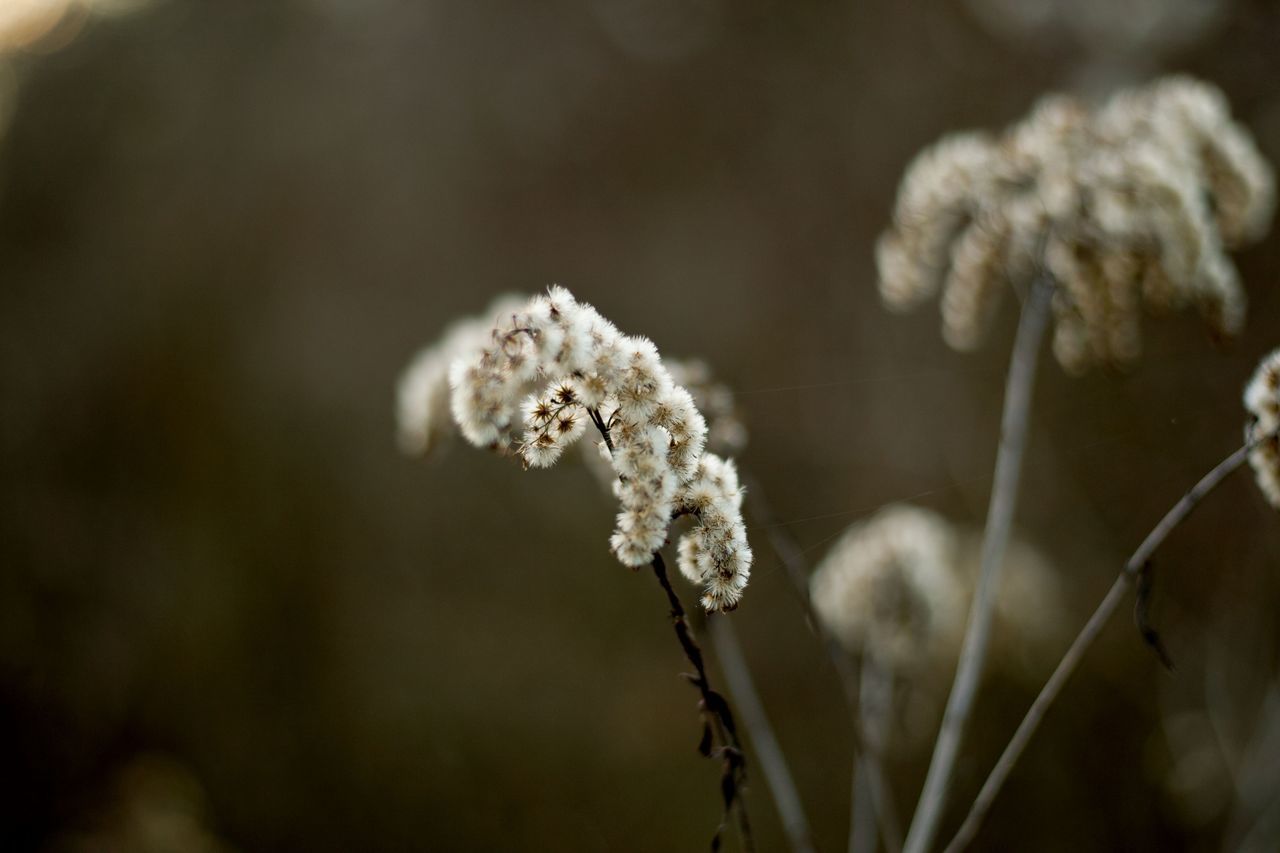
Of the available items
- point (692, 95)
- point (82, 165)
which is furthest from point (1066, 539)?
point (82, 165)

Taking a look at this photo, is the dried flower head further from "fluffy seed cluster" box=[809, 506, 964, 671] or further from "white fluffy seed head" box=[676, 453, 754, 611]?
"white fluffy seed head" box=[676, 453, 754, 611]

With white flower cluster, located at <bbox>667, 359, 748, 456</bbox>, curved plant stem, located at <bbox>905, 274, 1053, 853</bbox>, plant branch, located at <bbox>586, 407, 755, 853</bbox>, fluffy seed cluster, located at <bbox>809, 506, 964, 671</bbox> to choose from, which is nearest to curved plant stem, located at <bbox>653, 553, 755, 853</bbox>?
plant branch, located at <bbox>586, 407, 755, 853</bbox>

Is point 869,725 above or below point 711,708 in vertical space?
above

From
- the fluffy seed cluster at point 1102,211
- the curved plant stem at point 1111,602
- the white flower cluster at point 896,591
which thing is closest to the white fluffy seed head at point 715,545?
the curved plant stem at point 1111,602

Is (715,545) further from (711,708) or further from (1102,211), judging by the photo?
(1102,211)

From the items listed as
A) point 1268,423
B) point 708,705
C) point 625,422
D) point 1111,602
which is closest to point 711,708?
point 708,705

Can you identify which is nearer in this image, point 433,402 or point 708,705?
point 708,705

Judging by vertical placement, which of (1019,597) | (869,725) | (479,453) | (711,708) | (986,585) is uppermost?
(479,453)
